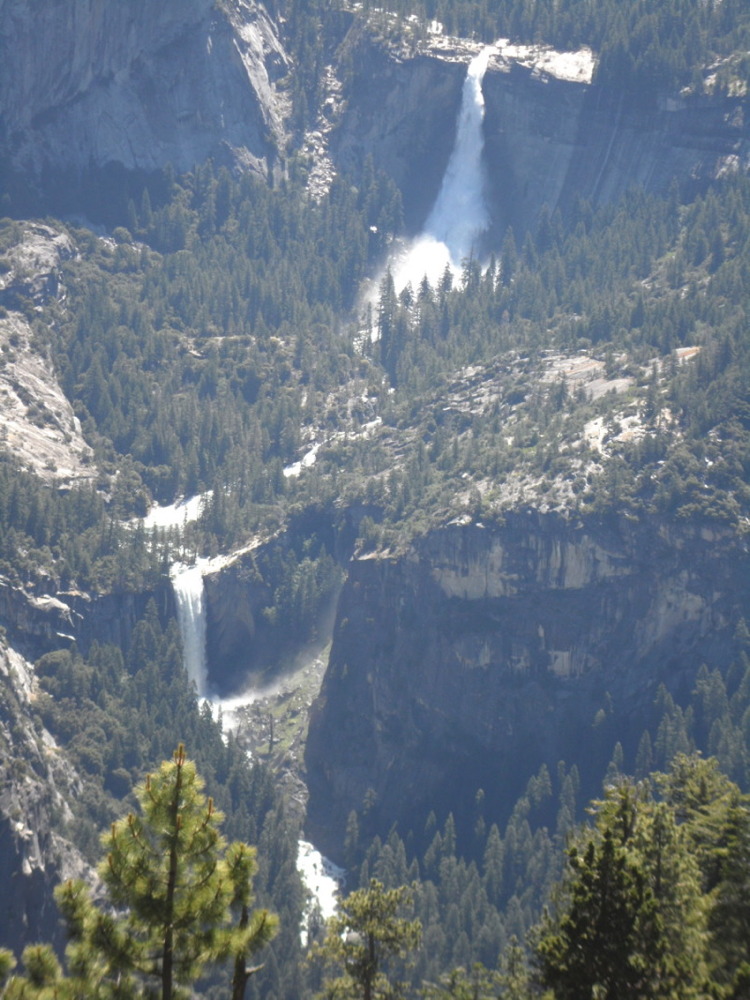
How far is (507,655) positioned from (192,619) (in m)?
34.7

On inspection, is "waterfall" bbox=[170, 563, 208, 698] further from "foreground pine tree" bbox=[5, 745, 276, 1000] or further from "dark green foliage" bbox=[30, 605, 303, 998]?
"foreground pine tree" bbox=[5, 745, 276, 1000]

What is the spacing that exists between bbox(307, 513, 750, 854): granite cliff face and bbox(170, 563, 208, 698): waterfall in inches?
635

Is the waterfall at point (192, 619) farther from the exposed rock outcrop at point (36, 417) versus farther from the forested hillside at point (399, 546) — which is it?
the exposed rock outcrop at point (36, 417)

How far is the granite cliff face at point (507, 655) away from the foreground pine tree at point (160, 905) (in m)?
111

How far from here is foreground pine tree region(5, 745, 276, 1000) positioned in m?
41.1

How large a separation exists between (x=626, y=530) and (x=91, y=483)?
60.5m

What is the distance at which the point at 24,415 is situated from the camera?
617 ft

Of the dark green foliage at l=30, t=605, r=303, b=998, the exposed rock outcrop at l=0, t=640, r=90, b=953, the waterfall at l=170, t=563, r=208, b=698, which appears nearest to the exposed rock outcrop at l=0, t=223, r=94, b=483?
the waterfall at l=170, t=563, r=208, b=698

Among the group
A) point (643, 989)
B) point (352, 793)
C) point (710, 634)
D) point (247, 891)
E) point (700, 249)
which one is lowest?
point (352, 793)

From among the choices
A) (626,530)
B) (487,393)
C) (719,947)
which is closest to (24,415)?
(487,393)

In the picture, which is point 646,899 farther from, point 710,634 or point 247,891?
point 710,634

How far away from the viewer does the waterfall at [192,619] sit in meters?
172

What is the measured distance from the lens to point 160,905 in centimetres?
4134

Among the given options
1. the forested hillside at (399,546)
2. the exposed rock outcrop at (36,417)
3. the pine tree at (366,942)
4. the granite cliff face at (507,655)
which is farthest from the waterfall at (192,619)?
the pine tree at (366,942)
